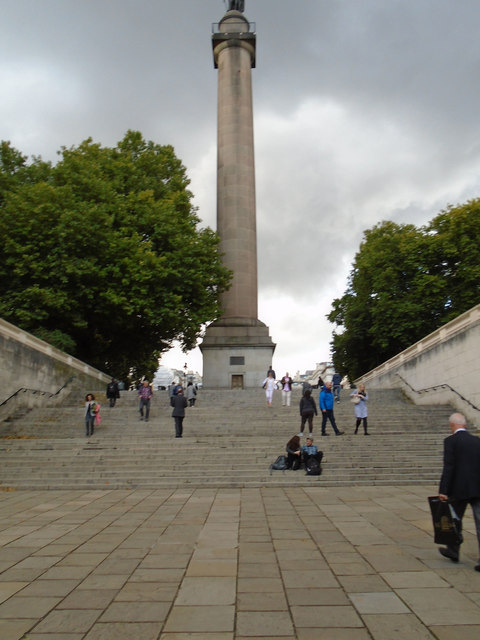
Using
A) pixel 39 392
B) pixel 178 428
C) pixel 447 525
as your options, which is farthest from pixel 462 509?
pixel 39 392

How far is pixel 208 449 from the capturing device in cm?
1414

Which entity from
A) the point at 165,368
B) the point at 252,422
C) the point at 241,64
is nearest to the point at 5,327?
the point at 252,422

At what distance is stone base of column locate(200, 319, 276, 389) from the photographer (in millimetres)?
30219

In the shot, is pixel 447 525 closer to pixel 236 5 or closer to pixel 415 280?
pixel 415 280

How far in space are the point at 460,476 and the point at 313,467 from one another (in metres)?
6.63

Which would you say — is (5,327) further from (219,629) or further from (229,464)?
(219,629)

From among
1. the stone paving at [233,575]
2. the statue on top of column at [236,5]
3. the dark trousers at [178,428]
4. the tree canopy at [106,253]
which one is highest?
the statue on top of column at [236,5]

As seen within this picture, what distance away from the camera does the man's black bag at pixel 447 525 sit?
5605mm

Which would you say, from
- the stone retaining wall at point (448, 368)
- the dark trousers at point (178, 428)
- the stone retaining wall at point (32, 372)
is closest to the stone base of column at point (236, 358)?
the stone retaining wall at point (32, 372)

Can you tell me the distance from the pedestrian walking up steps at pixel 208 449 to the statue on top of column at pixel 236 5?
118 ft

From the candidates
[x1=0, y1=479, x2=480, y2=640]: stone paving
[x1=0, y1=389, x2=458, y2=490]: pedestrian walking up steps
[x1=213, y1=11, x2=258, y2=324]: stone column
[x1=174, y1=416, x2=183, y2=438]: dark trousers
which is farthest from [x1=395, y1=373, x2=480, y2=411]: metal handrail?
[x1=213, y1=11, x2=258, y2=324]: stone column

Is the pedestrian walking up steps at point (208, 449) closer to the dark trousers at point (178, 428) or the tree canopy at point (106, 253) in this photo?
the dark trousers at point (178, 428)

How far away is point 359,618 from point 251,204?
31011mm

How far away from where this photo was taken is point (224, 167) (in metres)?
33.8
